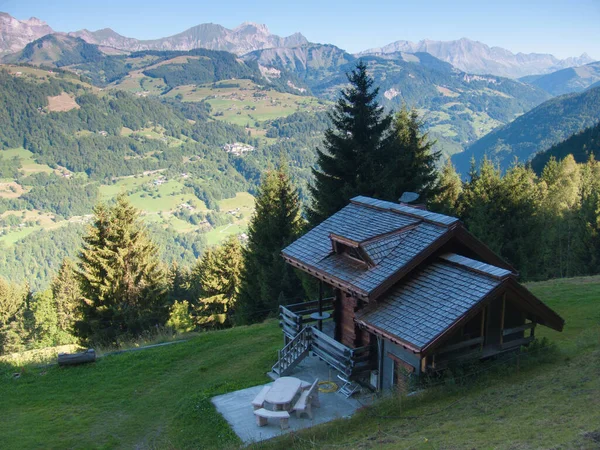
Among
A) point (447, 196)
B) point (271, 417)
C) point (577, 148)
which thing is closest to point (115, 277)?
point (271, 417)

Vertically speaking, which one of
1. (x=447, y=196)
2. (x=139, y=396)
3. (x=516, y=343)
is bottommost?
(x=139, y=396)

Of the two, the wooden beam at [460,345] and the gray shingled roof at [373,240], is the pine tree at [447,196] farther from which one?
the wooden beam at [460,345]

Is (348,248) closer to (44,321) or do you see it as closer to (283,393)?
(283,393)

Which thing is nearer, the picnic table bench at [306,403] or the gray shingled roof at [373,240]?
the picnic table bench at [306,403]

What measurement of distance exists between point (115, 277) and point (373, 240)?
70.5 feet

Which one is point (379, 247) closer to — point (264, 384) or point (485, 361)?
point (485, 361)

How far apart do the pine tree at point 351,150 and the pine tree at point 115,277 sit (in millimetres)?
12214

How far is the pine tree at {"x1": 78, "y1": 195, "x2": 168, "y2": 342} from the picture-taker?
103 feet

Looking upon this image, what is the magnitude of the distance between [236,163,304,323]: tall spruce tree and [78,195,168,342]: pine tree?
682cm

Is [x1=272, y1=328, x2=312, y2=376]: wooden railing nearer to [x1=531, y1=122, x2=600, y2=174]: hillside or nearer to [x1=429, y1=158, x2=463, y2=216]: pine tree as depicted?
[x1=429, y1=158, x2=463, y2=216]: pine tree

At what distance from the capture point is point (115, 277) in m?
32.0

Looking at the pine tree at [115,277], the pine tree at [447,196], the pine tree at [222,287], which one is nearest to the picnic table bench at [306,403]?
the pine tree at [447,196]

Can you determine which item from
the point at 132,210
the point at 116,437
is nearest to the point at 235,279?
the point at 132,210

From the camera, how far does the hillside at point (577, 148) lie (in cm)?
12612
